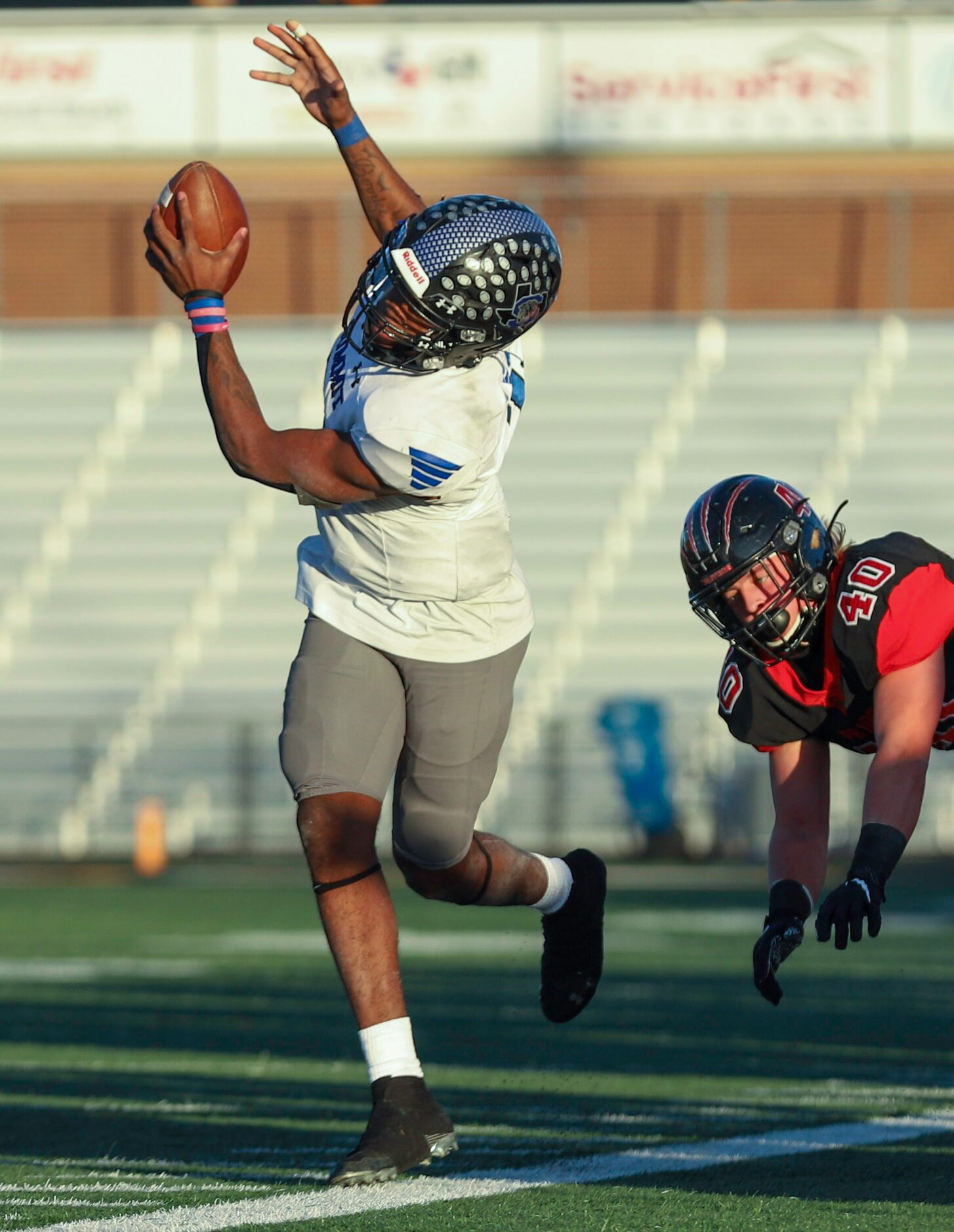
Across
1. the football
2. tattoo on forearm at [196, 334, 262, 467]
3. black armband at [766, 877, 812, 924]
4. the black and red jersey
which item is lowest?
black armband at [766, 877, 812, 924]

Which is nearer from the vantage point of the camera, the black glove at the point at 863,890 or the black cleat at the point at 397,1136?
the black glove at the point at 863,890

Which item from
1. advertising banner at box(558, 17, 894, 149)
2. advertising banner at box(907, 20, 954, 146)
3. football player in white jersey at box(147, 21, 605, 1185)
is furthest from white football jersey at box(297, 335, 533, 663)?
advertising banner at box(907, 20, 954, 146)

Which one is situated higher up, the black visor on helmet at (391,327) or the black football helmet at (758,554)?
the black visor on helmet at (391,327)

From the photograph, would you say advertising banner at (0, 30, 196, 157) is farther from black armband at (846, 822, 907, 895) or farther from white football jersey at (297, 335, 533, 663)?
black armband at (846, 822, 907, 895)

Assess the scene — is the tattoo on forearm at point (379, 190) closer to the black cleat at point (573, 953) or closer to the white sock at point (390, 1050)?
the black cleat at point (573, 953)

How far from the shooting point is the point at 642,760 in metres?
15.8

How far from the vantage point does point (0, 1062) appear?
5938mm

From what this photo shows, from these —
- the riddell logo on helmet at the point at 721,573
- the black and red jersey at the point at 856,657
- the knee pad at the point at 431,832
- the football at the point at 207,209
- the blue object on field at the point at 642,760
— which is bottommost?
the blue object on field at the point at 642,760

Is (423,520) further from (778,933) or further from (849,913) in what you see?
(849,913)

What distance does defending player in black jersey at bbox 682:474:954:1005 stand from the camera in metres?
3.83

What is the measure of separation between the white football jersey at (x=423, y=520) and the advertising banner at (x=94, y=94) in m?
15.3

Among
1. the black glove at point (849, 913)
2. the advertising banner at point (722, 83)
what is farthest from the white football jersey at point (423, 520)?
the advertising banner at point (722, 83)

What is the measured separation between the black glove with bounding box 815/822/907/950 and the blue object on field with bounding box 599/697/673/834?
469 inches

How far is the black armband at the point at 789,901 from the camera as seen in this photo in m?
3.98
